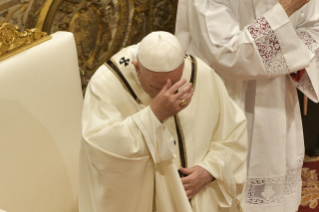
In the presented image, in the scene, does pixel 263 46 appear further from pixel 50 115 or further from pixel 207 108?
pixel 50 115

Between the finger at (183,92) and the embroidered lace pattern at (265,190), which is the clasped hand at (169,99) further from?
the embroidered lace pattern at (265,190)

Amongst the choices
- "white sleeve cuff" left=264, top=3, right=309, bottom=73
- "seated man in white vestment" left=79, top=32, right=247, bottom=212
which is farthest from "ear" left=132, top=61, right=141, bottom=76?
"white sleeve cuff" left=264, top=3, right=309, bottom=73

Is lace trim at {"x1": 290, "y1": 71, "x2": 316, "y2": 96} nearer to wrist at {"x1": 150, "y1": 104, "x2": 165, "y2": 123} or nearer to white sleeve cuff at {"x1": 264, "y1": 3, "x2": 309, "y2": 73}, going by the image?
white sleeve cuff at {"x1": 264, "y1": 3, "x2": 309, "y2": 73}

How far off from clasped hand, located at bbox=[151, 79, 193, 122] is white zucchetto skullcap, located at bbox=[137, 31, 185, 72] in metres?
0.07

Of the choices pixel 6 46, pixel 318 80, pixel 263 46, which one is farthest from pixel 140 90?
pixel 318 80

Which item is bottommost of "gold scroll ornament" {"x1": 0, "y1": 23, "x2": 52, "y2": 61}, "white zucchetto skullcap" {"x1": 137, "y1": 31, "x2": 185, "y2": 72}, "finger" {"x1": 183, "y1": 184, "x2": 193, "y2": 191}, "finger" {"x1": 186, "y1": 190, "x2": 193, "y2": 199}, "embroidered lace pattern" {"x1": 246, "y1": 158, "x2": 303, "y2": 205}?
"embroidered lace pattern" {"x1": 246, "y1": 158, "x2": 303, "y2": 205}

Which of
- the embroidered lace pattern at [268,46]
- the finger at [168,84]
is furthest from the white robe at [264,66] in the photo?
the finger at [168,84]

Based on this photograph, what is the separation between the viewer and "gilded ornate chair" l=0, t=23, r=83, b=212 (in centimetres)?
158

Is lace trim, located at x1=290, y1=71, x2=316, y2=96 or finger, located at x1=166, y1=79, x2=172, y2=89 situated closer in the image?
finger, located at x1=166, y1=79, x2=172, y2=89

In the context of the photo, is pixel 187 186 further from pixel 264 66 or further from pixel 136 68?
pixel 264 66

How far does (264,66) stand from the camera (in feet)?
6.49

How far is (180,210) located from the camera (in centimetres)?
151

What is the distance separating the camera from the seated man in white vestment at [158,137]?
1.36 metres

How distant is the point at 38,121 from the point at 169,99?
0.68m
